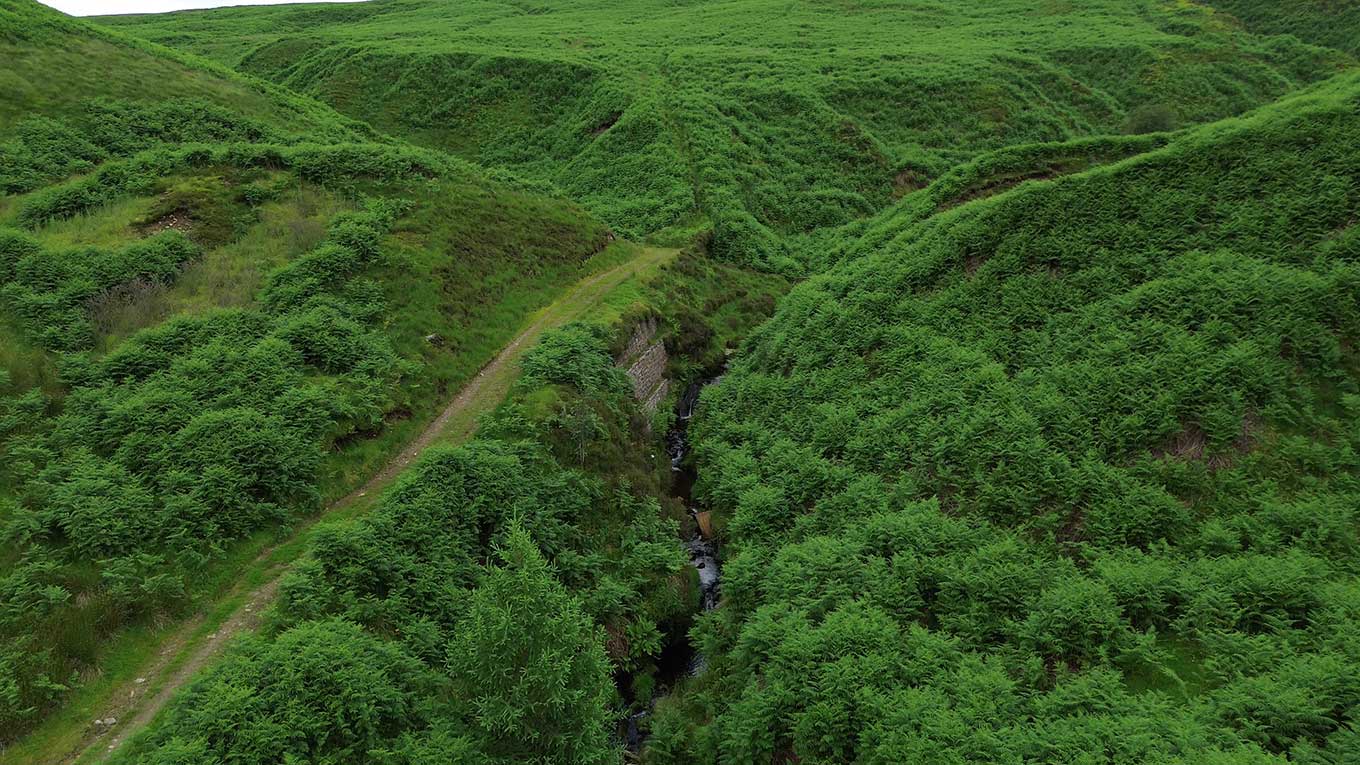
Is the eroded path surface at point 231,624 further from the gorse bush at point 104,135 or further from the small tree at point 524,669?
the gorse bush at point 104,135

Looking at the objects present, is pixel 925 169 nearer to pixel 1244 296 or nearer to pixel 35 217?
pixel 1244 296

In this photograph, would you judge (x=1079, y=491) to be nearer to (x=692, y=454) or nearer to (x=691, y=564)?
(x=691, y=564)

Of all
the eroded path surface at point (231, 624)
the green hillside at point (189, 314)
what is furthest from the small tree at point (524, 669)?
the green hillside at point (189, 314)

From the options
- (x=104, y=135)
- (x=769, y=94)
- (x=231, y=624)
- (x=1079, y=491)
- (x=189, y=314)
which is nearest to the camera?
(x=231, y=624)

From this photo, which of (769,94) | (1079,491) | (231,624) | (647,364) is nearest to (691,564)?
(647,364)

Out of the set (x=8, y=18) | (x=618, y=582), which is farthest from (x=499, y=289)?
(x=8, y=18)

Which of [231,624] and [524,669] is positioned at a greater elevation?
[524,669]

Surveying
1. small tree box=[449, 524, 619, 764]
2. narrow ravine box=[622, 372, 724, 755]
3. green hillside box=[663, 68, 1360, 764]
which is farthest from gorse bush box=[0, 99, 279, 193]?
green hillside box=[663, 68, 1360, 764]

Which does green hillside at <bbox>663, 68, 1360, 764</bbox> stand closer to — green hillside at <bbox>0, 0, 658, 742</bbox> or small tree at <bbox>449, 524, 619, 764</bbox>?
small tree at <bbox>449, 524, 619, 764</bbox>
